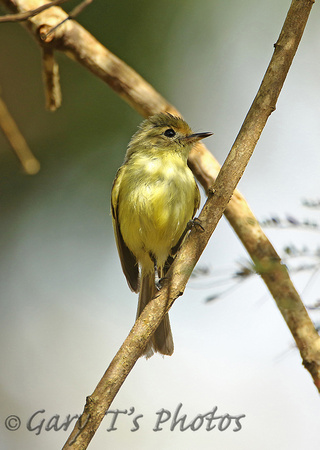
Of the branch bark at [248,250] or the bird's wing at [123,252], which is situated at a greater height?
the bird's wing at [123,252]

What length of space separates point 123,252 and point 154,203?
1.87 feet

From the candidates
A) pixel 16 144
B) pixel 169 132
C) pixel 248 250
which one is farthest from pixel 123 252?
pixel 16 144

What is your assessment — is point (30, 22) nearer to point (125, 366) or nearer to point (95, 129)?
point (95, 129)

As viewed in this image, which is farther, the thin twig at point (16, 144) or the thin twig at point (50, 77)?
the thin twig at point (50, 77)

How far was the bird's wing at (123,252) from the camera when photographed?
147 inches

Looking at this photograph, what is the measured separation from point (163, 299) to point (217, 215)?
14.8 inches

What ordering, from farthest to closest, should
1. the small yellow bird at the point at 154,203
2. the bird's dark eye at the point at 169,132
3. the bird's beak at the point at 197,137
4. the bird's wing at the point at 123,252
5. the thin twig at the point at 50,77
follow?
1. the bird's dark eye at the point at 169,132
2. the bird's wing at the point at 123,252
3. the bird's beak at the point at 197,137
4. the small yellow bird at the point at 154,203
5. the thin twig at the point at 50,77

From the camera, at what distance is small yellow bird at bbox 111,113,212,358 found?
347 centimetres

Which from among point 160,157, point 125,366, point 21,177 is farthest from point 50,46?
Result: point 21,177

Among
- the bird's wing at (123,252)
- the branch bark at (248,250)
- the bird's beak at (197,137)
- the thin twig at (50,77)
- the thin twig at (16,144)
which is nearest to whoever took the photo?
A: the branch bark at (248,250)

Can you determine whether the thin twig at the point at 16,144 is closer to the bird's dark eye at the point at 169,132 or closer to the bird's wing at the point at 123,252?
the bird's wing at the point at 123,252

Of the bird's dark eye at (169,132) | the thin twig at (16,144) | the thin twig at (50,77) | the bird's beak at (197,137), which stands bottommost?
the thin twig at (16,144)

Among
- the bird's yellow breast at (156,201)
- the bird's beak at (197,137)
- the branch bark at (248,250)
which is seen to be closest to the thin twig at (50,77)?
the branch bark at (248,250)

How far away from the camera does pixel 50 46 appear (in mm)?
3080
